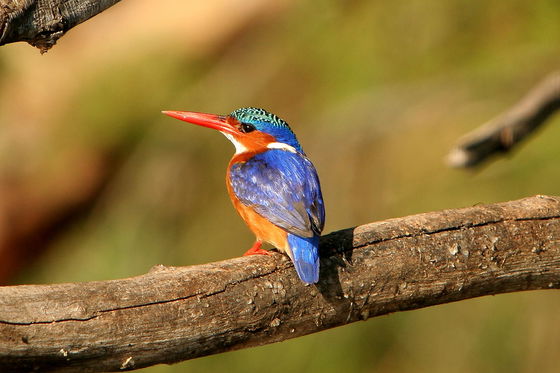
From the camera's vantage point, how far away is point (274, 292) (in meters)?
2.79

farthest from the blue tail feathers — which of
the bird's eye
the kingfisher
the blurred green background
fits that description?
the blurred green background

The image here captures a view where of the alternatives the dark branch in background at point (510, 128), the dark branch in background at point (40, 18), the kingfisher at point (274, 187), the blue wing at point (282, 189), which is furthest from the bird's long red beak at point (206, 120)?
the dark branch in background at point (40, 18)

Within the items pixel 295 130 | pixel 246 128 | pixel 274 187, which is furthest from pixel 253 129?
pixel 295 130

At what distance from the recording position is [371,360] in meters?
5.45

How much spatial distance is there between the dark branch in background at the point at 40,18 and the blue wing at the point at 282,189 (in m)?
1.02

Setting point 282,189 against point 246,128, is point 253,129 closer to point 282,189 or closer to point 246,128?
point 246,128

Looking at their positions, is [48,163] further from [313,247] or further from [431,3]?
[313,247]

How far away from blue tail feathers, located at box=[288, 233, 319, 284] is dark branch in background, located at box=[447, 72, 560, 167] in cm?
107

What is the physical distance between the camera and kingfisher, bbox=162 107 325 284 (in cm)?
302

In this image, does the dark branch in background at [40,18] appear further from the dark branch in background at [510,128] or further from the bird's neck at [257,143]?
the dark branch in background at [510,128]

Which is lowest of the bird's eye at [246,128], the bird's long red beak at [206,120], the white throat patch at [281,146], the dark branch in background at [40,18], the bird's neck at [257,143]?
the white throat patch at [281,146]

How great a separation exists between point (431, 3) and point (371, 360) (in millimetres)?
2385

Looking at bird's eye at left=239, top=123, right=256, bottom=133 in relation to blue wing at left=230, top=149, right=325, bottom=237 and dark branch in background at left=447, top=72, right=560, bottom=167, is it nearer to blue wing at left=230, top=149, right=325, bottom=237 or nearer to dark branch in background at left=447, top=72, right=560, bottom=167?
blue wing at left=230, top=149, right=325, bottom=237

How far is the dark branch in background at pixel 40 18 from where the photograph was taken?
2.50m
